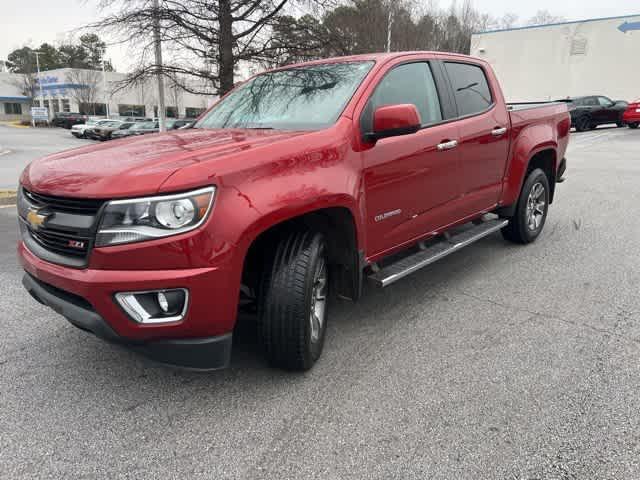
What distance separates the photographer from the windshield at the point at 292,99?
10.6ft

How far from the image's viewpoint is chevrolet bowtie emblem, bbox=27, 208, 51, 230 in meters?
2.53

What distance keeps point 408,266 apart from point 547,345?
104 cm

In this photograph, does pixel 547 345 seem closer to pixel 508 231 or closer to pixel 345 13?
pixel 508 231

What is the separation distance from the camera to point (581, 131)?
24844 millimetres

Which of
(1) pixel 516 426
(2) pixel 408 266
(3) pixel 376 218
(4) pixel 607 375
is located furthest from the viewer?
(2) pixel 408 266

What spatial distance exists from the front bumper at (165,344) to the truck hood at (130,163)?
0.55 meters

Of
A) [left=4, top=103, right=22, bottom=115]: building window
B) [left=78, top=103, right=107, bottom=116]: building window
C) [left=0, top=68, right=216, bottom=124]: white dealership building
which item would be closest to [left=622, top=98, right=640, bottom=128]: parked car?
[left=0, top=68, right=216, bottom=124]: white dealership building

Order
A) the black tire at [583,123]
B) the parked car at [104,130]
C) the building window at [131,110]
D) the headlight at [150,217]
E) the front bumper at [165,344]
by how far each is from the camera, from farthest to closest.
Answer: the building window at [131,110] < the parked car at [104,130] < the black tire at [583,123] < the front bumper at [165,344] < the headlight at [150,217]

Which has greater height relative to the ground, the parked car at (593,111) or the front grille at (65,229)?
the parked car at (593,111)

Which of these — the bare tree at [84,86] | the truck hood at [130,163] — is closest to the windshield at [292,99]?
the truck hood at [130,163]

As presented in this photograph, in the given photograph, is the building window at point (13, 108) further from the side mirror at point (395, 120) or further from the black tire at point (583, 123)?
the side mirror at point (395, 120)

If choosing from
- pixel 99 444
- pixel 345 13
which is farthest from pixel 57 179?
pixel 345 13

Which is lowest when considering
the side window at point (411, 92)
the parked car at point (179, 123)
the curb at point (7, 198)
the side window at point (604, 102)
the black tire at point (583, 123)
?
the curb at point (7, 198)

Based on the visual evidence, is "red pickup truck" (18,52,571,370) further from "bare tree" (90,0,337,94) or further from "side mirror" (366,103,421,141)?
"bare tree" (90,0,337,94)
